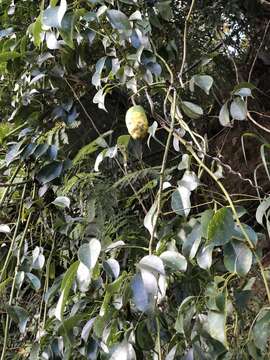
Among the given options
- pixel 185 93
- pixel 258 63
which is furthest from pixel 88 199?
pixel 258 63

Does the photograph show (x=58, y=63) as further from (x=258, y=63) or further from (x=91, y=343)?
(x=258, y=63)

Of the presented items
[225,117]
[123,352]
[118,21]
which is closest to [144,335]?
[123,352]

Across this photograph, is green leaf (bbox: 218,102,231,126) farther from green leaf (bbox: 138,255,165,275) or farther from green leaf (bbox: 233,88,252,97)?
green leaf (bbox: 138,255,165,275)

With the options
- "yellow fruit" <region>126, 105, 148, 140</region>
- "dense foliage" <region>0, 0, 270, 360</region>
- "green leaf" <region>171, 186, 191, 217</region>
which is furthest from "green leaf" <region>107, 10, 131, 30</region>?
"green leaf" <region>171, 186, 191, 217</region>

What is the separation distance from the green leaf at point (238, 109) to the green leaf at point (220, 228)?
22 centimetres

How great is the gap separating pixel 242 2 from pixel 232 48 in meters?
0.17

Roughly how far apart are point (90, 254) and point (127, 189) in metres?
0.67

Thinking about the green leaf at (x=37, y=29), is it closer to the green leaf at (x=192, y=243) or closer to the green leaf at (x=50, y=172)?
the green leaf at (x=50, y=172)

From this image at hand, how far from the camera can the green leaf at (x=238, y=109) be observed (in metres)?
0.75

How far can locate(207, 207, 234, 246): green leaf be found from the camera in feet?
1.84

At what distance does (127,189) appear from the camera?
1.26 metres

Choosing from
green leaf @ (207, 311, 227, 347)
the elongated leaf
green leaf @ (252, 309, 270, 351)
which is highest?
the elongated leaf

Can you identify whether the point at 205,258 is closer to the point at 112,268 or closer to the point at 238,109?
the point at 112,268

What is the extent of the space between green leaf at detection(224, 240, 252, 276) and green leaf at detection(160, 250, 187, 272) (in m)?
0.05
